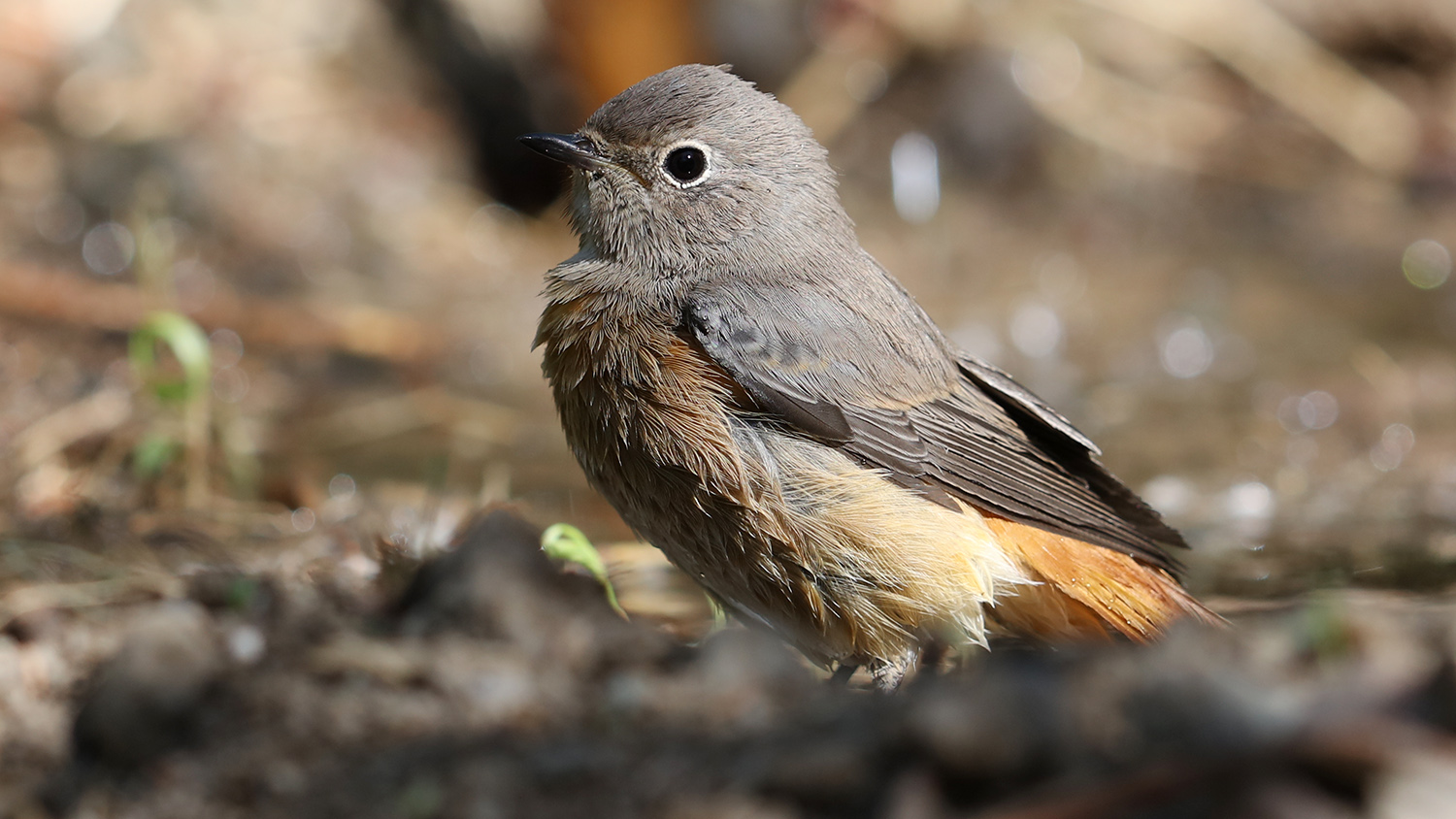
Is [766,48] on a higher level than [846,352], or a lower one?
higher

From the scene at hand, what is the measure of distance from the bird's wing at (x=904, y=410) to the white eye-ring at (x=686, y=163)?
51cm

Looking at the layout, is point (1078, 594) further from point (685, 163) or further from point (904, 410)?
point (685, 163)

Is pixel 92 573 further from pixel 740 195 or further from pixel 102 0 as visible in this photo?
pixel 102 0

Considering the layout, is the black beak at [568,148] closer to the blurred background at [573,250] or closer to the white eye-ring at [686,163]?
the white eye-ring at [686,163]

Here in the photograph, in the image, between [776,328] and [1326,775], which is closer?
[1326,775]

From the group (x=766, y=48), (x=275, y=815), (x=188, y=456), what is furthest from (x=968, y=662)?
(x=766, y=48)

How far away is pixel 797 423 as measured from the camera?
151 inches

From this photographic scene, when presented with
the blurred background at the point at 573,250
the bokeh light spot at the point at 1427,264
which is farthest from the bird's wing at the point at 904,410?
the bokeh light spot at the point at 1427,264

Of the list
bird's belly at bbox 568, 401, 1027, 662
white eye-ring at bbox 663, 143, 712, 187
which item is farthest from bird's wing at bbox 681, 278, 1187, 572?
white eye-ring at bbox 663, 143, 712, 187

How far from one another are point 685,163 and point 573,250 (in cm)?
463

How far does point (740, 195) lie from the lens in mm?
4297

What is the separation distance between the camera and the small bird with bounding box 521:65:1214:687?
3.68 meters

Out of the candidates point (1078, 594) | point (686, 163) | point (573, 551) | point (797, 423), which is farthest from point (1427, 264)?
point (573, 551)

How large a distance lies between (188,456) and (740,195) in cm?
242
